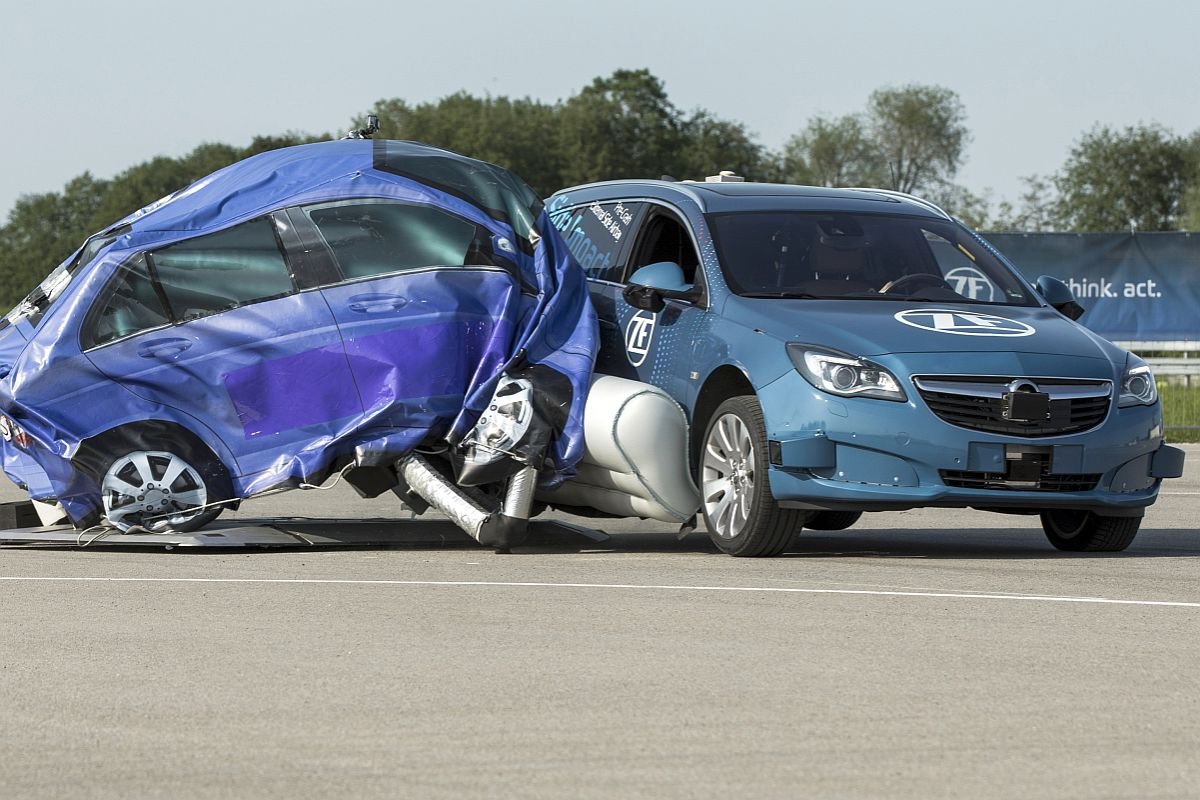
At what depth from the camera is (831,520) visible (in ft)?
37.0

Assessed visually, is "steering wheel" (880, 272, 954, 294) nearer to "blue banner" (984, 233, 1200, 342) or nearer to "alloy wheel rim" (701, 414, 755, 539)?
"alloy wheel rim" (701, 414, 755, 539)

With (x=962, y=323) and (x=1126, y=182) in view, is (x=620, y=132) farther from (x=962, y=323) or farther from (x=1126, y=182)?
(x=962, y=323)

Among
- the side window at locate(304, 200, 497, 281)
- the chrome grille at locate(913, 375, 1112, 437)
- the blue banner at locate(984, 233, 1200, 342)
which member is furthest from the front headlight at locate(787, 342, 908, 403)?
the blue banner at locate(984, 233, 1200, 342)

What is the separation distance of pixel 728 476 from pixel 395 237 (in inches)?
86.5

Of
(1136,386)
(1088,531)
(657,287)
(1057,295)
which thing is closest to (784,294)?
(657,287)

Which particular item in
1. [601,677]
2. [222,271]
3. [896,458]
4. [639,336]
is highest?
[222,271]

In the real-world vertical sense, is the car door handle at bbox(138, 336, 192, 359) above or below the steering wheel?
below

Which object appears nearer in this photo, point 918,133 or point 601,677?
point 601,677

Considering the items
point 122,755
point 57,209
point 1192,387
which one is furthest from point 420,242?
point 57,209

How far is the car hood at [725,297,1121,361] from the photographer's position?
352 inches

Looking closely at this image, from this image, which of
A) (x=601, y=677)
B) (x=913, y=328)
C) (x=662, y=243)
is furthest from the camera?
(x=662, y=243)

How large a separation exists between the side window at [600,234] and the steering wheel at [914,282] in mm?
1613

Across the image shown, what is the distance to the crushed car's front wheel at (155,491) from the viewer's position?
387 inches

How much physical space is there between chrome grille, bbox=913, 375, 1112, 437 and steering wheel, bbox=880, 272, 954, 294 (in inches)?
48.3
